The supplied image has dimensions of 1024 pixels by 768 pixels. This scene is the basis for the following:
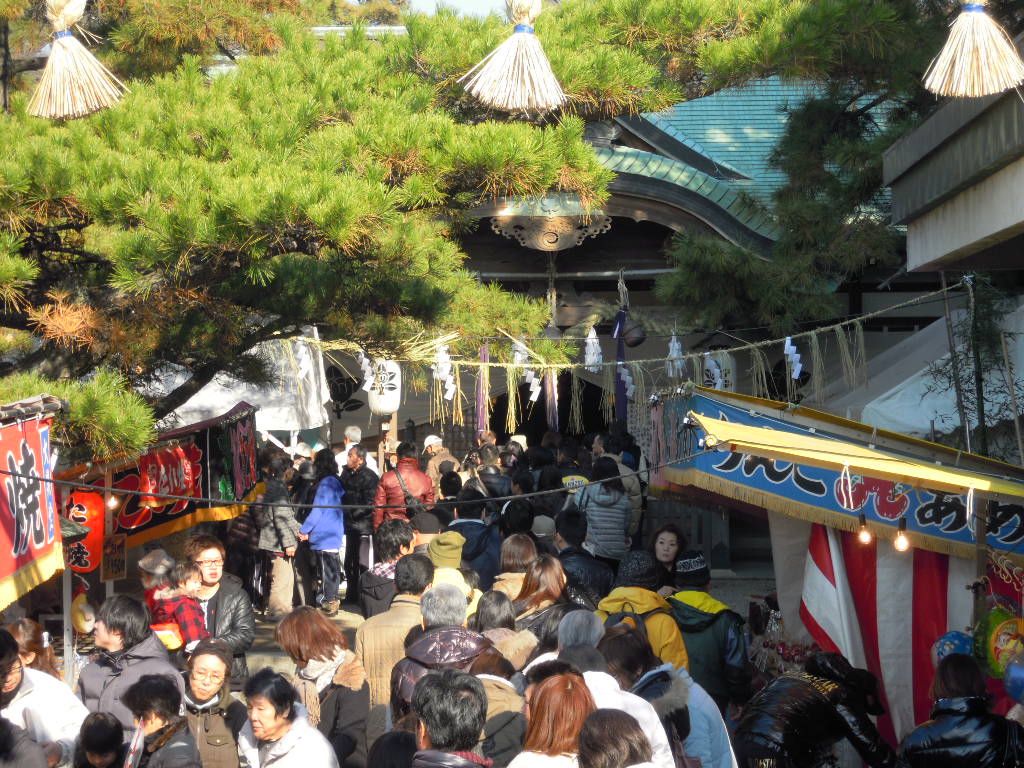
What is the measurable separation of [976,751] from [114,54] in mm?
7865

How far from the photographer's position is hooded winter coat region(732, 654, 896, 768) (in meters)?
4.54

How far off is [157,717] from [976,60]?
4517mm

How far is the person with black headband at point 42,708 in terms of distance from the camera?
4535 millimetres

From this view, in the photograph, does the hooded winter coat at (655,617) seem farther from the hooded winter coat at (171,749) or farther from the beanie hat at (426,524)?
the beanie hat at (426,524)

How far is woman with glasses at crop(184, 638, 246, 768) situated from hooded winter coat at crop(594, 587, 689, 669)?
184cm

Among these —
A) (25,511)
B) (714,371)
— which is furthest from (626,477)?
(25,511)

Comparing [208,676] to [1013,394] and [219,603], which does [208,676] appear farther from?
[1013,394]

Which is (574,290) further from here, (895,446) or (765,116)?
(895,446)

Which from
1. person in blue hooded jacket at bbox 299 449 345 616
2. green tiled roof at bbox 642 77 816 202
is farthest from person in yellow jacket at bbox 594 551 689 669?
green tiled roof at bbox 642 77 816 202

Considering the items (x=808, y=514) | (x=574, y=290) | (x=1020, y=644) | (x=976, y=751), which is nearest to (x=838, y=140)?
(x=574, y=290)

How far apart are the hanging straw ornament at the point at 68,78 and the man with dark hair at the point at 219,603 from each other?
7.72 ft

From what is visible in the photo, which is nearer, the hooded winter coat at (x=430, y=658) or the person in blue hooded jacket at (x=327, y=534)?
the hooded winter coat at (x=430, y=658)

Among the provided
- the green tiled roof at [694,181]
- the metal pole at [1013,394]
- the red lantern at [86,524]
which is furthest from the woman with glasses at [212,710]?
the green tiled roof at [694,181]

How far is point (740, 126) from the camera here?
597 inches
